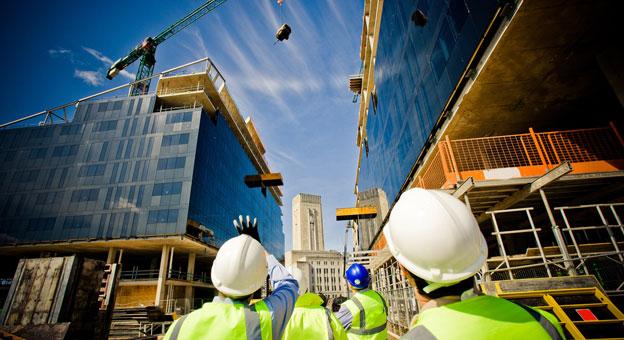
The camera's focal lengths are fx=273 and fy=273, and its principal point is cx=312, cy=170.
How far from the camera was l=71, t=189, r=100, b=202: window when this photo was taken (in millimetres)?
28422

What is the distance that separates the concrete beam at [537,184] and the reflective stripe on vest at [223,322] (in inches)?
267

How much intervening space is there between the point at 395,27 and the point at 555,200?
1078 centimetres

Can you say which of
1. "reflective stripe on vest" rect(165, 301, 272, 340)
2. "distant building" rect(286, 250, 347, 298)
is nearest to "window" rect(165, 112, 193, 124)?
"reflective stripe on vest" rect(165, 301, 272, 340)

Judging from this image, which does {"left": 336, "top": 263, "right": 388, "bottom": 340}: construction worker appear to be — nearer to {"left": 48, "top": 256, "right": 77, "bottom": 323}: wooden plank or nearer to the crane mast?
{"left": 48, "top": 256, "right": 77, "bottom": 323}: wooden plank

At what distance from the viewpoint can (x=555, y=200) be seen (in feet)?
27.5

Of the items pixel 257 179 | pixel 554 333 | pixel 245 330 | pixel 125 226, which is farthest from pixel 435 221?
pixel 125 226

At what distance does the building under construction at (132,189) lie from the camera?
2625 cm

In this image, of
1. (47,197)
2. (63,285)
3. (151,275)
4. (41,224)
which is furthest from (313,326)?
(47,197)

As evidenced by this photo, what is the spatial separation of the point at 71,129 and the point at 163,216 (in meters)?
18.7

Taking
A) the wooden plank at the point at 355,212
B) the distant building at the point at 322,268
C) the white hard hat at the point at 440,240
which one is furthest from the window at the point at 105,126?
the distant building at the point at 322,268

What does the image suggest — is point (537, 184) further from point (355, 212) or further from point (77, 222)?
point (77, 222)

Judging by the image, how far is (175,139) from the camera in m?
30.7

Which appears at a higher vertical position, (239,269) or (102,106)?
(102,106)

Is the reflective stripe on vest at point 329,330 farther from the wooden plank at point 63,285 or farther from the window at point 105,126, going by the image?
the window at point 105,126
